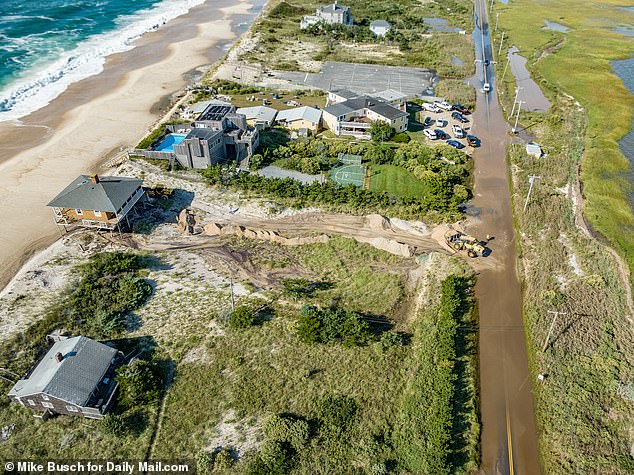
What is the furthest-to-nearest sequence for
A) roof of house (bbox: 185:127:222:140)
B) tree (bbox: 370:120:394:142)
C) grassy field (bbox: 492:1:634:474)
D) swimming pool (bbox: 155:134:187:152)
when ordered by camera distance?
tree (bbox: 370:120:394:142), swimming pool (bbox: 155:134:187:152), roof of house (bbox: 185:127:222:140), grassy field (bbox: 492:1:634:474)

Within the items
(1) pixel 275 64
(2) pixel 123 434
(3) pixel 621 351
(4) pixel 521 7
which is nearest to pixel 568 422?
(3) pixel 621 351

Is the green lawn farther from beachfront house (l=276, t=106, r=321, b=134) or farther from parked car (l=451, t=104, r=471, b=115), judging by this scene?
parked car (l=451, t=104, r=471, b=115)

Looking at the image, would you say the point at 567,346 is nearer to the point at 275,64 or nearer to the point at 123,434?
the point at 123,434

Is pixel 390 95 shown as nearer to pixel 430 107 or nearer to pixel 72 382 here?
pixel 430 107

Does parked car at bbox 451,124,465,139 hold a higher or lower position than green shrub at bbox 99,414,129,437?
higher

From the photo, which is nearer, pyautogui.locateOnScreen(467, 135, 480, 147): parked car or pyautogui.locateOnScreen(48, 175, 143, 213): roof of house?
pyautogui.locateOnScreen(48, 175, 143, 213): roof of house

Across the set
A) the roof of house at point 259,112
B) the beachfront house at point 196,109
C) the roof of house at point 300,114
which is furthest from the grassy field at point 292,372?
the beachfront house at point 196,109

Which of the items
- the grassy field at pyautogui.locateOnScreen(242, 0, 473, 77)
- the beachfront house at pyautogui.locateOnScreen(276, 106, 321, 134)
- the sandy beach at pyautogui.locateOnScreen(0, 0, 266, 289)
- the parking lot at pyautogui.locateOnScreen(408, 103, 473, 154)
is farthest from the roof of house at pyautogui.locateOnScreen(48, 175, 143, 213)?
the grassy field at pyautogui.locateOnScreen(242, 0, 473, 77)

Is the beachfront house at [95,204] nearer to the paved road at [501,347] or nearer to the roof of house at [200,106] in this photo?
the roof of house at [200,106]
